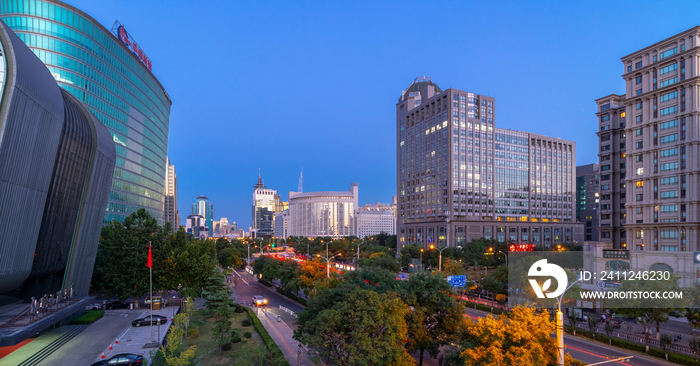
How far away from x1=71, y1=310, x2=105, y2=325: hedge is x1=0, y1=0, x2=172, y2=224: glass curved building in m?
42.8

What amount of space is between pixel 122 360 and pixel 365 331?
20468 mm

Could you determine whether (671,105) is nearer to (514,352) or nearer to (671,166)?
(671,166)

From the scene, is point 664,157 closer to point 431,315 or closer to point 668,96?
point 668,96

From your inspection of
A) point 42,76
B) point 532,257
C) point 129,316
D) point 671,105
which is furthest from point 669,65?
point 129,316

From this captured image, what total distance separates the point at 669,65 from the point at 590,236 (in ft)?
410

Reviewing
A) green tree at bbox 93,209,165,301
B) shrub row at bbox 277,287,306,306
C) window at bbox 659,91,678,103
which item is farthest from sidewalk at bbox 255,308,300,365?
window at bbox 659,91,678,103

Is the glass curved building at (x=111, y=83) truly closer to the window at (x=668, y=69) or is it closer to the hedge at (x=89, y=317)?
the hedge at (x=89, y=317)


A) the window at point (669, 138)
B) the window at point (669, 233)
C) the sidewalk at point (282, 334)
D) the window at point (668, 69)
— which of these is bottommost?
the sidewalk at point (282, 334)

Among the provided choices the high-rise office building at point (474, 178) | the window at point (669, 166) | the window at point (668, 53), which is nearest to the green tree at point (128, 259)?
the window at point (669, 166)

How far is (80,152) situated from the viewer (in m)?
44.0

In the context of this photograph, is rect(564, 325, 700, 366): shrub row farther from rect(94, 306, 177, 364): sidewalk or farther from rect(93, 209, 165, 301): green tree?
rect(93, 209, 165, 301): green tree

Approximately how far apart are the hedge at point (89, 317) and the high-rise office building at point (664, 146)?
3260 inches

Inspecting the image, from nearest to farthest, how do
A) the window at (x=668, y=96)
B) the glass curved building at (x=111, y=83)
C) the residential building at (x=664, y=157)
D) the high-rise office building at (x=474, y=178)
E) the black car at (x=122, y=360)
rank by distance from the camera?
the black car at (x=122, y=360)
the residential building at (x=664, y=157)
the window at (x=668, y=96)
the glass curved building at (x=111, y=83)
the high-rise office building at (x=474, y=178)

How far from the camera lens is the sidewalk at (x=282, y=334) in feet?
113
